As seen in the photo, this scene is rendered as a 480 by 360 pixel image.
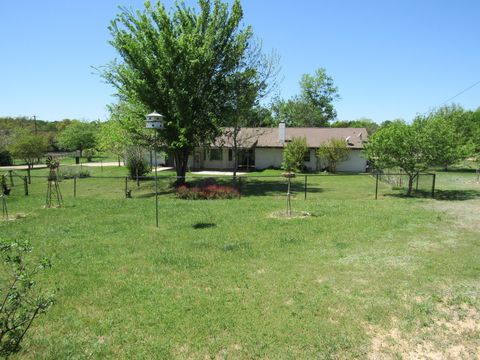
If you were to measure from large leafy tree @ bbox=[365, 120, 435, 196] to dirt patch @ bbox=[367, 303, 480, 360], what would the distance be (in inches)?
535

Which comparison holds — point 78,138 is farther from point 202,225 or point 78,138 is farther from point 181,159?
point 202,225

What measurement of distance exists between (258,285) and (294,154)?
79.0 ft

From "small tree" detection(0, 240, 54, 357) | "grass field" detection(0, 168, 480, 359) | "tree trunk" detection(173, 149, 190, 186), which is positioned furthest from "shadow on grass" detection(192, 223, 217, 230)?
Answer: "tree trunk" detection(173, 149, 190, 186)

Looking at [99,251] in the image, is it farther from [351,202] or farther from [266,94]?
[266,94]

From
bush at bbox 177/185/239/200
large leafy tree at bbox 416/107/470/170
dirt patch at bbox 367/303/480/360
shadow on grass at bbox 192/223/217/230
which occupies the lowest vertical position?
dirt patch at bbox 367/303/480/360

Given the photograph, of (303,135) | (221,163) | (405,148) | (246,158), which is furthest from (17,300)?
(303,135)

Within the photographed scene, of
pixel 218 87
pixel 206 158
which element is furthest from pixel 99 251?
pixel 206 158

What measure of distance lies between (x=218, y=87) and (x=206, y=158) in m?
14.3

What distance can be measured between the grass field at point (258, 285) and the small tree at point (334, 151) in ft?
57.2

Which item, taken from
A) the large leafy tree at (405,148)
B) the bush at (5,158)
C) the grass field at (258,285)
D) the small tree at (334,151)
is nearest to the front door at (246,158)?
the small tree at (334,151)

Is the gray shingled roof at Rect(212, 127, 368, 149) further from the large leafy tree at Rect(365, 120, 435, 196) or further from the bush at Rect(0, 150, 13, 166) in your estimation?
the bush at Rect(0, 150, 13, 166)

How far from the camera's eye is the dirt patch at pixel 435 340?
176 inches

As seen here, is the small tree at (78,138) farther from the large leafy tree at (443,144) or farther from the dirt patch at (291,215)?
the large leafy tree at (443,144)

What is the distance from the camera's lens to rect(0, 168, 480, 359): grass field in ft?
15.3
